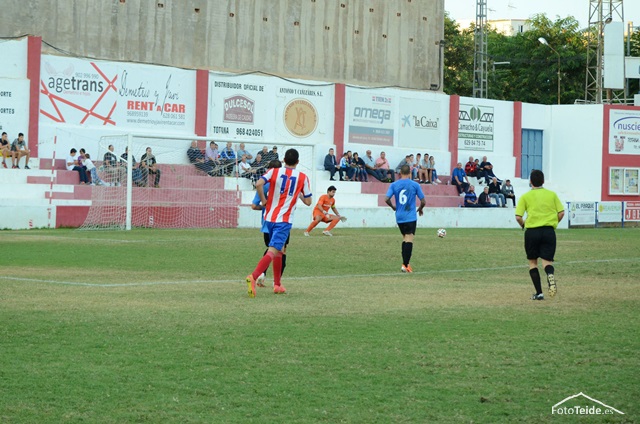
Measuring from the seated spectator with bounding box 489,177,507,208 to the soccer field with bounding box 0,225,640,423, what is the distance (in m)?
27.0

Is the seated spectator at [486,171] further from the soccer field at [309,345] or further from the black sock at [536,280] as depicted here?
the black sock at [536,280]

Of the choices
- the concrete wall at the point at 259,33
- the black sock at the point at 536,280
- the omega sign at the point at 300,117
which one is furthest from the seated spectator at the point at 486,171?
the black sock at the point at 536,280

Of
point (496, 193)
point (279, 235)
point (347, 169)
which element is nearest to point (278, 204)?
point (279, 235)

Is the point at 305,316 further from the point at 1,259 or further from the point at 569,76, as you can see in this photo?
the point at 569,76

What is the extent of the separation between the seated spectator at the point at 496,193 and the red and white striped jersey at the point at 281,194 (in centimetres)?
3276

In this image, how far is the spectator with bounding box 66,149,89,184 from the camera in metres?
34.2

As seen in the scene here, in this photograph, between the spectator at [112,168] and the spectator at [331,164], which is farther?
the spectator at [331,164]

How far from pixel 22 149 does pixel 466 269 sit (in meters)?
19.5

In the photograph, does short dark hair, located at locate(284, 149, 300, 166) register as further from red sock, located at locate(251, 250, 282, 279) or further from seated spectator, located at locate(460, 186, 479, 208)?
seated spectator, located at locate(460, 186, 479, 208)

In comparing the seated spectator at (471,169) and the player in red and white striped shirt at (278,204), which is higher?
the seated spectator at (471,169)

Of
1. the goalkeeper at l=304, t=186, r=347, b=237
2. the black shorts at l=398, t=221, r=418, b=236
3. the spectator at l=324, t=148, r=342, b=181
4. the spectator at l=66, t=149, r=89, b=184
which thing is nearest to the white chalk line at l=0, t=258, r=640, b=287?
the black shorts at l=398, t=221, r=418, b=236

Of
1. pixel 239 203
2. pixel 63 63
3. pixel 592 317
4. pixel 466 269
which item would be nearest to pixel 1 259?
pixel 466 269

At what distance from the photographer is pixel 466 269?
1945 centimetres

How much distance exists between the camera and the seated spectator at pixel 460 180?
4581 centimetres
